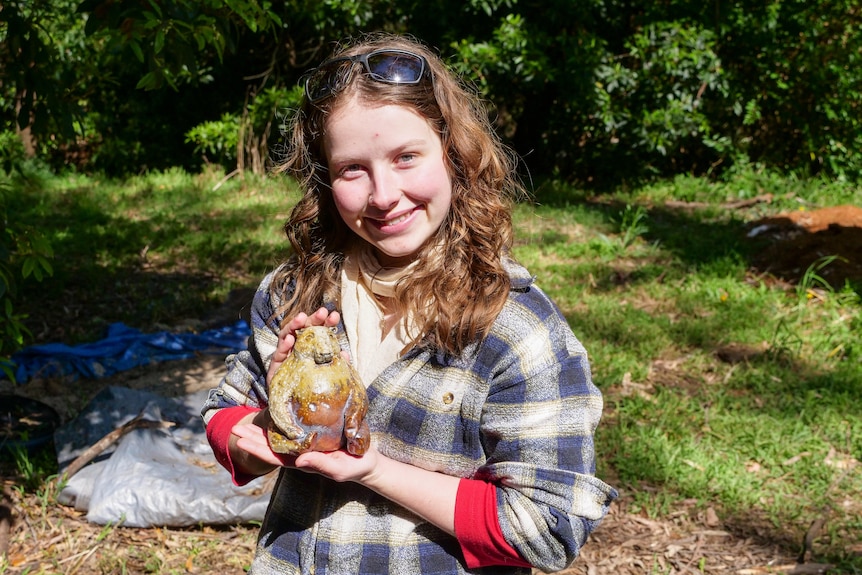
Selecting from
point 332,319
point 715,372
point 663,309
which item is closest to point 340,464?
point 332,319

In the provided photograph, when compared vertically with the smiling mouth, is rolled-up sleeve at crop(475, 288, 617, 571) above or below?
below

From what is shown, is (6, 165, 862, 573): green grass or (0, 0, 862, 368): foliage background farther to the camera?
(0, 0, 862, 368): foliage background

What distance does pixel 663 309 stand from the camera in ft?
18.8

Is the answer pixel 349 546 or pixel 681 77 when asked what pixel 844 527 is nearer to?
pixel 349 546

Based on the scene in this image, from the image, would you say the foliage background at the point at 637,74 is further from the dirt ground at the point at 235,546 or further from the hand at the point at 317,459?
the hand at the point at 317,459

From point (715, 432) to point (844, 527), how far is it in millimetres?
794

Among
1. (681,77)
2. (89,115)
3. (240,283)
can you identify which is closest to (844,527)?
(240,283)

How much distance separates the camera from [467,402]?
1.60m

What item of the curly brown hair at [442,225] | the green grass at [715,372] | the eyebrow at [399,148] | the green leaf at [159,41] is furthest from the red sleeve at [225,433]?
the green leaf at [159,41]

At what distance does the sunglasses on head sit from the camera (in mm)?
1610

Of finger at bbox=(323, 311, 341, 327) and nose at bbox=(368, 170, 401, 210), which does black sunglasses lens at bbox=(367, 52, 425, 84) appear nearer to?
nose at bbox=(368, 170, 401, 210)

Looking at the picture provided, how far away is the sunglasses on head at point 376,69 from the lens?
5.28 ft

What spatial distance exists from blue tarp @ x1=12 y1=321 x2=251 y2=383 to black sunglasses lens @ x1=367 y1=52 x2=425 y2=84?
394 centimetres

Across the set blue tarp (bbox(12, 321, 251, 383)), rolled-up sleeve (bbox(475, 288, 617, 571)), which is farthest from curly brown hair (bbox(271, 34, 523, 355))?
blue tarp (bbox(12, 321, 251, 383))
